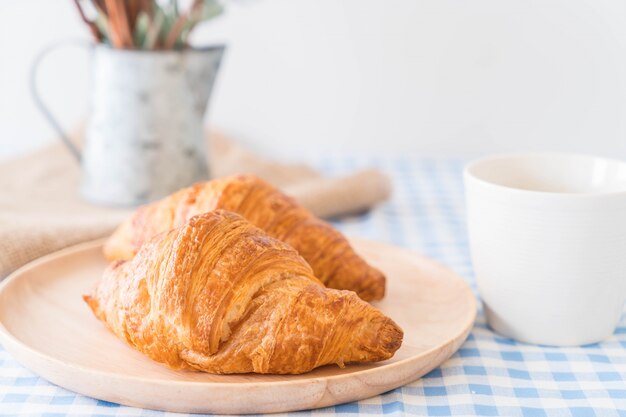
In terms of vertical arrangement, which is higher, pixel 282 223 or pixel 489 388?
pixel 282 223

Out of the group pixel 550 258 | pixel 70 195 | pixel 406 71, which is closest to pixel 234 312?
pixel 550 258

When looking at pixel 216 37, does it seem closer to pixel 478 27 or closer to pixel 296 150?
pixel 296 150

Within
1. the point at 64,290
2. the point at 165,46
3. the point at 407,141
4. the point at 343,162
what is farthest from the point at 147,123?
the point at 407,141

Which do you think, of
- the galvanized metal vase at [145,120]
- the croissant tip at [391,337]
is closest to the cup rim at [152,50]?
the galvanized metal vase at [145,120]

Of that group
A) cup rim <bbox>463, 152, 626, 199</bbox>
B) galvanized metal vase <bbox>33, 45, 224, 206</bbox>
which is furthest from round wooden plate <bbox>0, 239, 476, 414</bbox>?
galvanized metal vase <bbox>33, 45, 224, 206</bbox>

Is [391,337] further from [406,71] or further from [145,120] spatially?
[406,71]

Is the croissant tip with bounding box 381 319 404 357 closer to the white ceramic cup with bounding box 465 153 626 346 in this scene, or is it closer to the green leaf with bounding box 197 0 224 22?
the white ceramic cup with bounding box 465 153 626 346
